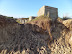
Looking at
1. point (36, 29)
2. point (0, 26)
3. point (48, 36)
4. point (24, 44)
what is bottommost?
point (24, 44)

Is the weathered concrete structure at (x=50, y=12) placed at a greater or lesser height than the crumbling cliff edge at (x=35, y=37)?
greater

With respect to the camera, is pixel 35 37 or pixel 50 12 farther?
pixel 50 12

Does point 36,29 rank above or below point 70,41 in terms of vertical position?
above

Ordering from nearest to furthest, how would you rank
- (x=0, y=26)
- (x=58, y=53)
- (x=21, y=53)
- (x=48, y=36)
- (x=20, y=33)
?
1. (x=21, y=53)
2. (x=0, y=26)
3. (x=58, y=53)
4. (x=20, y=33)
5. (x=48, y=36)

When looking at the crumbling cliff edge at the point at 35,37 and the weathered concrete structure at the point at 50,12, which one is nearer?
the crumbling cliff edge at the point at 35,37

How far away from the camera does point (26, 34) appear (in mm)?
6184

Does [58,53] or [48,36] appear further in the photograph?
[48,36]

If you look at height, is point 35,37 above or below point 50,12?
below

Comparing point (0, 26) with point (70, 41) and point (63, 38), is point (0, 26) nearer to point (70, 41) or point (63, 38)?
point (63, 38)

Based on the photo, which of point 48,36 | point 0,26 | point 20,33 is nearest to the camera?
point 0,26

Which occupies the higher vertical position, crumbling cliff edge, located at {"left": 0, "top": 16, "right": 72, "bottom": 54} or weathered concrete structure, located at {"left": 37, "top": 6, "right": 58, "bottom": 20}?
weathered concrete structure, located at {"left": 37, "top": 6, "right": 58, "bottom": 20}

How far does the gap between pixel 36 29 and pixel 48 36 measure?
5.65 feet

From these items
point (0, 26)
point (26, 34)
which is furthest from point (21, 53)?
point (0, 26)

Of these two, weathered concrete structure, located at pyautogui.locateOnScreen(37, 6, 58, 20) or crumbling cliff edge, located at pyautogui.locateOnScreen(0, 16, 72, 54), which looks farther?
weathered concrete structure, located at pyautogui.locateOnScreen(37, 6, 58, 20)
